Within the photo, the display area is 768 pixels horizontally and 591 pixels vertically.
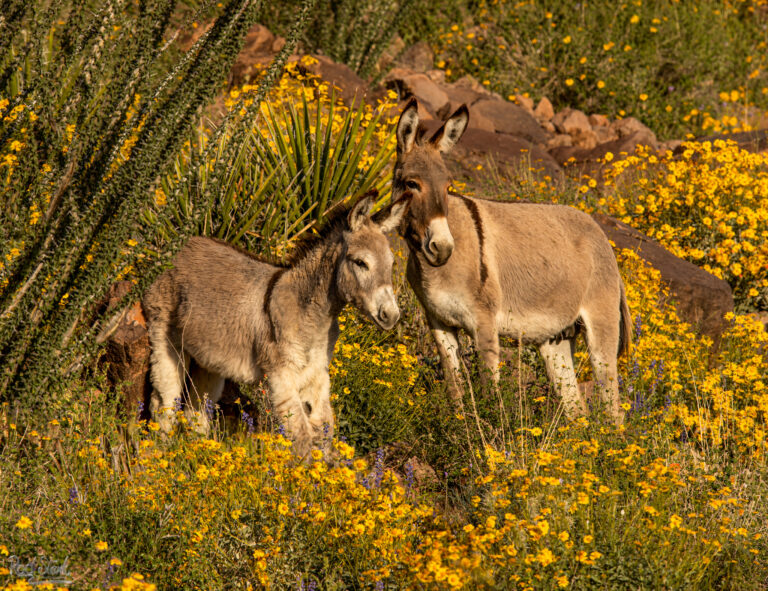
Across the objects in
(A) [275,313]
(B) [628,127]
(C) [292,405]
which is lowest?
(C) [292,405]

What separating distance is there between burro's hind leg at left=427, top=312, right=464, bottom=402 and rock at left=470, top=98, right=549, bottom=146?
25.5 feet

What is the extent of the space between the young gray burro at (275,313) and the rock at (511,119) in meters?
8.17

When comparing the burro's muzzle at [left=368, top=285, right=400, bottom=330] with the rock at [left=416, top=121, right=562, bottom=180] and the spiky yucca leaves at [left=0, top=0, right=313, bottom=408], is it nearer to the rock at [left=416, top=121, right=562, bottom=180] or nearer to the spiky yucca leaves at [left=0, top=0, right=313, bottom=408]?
the spiky yucca leaves at [left=0, top=0, right=313, bottom=408]

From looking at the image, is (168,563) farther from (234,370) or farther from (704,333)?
(704,333)

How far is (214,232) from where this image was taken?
24.3 ft

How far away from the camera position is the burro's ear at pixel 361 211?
17.7 ft

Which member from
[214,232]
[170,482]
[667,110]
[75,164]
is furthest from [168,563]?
[667,110]

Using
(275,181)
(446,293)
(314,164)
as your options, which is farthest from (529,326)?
(275,181)

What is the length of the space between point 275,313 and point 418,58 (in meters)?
11.5

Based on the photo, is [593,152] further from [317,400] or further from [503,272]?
[317,400]

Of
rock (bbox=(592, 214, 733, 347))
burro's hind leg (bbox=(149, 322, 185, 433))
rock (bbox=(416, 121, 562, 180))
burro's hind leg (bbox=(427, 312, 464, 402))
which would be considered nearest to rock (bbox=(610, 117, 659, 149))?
rock (bbox=(416, 121, 562, 180))

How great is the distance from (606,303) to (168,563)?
3933mm

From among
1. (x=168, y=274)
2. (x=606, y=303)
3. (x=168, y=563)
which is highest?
(x=606, y=303)

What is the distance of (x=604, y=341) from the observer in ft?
22.4
